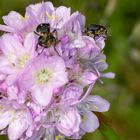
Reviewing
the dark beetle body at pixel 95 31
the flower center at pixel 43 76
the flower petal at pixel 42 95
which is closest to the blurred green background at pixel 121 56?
the dark beetle body at pixel 95 31

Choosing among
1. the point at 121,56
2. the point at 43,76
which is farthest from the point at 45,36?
the point at 121,56

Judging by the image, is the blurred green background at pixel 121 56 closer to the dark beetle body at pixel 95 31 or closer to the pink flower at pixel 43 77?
the dark beetle body at pixel 95 31

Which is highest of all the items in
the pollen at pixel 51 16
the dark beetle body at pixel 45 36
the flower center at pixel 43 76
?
the pollen at pixel 51 16

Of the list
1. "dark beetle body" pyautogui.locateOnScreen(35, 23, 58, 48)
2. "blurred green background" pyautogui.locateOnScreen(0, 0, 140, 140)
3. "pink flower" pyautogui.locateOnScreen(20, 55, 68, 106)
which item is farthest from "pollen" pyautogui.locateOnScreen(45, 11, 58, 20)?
"blurred green background" pyautogui.locateOnScreen(0, 0, 140, 140)

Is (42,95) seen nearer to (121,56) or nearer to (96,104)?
(96,104)

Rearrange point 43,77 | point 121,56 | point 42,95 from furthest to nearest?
point 121,56, point 43,77, point 42,95

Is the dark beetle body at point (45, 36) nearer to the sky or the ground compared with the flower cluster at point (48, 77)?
nearer to the sky
